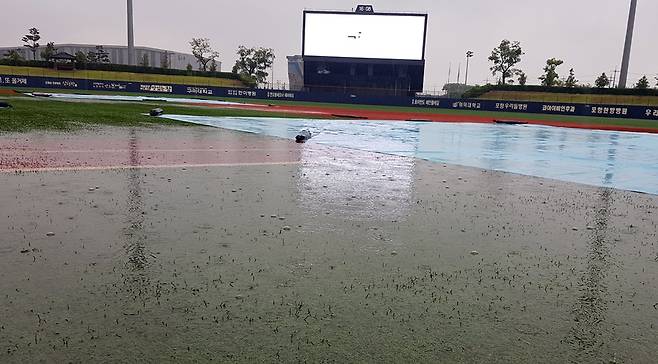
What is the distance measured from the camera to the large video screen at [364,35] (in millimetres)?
56906

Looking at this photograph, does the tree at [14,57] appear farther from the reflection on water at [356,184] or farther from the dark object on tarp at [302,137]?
the reflection on water at [356,184]

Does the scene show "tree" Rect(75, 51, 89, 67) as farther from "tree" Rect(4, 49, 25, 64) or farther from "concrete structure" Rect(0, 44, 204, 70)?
"concrete structure" Rect(0, 44, 204, 70)

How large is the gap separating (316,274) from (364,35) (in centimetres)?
5796

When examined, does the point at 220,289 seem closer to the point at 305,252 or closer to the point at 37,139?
the point at 305,252

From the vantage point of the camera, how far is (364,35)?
5831cm

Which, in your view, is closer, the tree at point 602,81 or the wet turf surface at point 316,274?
the wet turf surface at point 316,274

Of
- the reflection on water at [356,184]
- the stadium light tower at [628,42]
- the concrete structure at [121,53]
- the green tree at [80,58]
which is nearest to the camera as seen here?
the reflection on water at [356,184]

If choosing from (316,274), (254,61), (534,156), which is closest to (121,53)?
(254,61)

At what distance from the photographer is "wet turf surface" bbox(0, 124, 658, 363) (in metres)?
2.44

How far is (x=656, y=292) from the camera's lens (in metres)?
3.26

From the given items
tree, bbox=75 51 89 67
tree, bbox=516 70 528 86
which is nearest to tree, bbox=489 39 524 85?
tree, bbox=516 70 528 86

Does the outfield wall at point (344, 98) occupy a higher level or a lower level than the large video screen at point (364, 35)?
lower

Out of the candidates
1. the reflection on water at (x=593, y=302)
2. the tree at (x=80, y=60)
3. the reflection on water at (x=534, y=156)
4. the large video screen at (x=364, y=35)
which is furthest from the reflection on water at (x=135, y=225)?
the tree at (x=80, y=60)

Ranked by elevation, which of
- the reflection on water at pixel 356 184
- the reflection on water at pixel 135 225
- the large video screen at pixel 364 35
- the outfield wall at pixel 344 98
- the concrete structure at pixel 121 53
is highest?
the concrete structure at pixel 121 53
